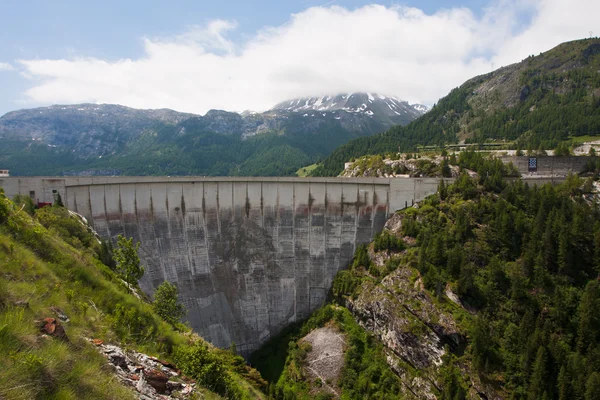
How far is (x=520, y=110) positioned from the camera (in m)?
106

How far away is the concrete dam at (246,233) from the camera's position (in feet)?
142

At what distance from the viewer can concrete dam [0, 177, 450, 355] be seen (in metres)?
43.4

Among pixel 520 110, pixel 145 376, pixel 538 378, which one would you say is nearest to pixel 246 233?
pixel 538 378

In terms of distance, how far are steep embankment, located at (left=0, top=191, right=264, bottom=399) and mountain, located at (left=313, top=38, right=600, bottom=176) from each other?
9001 centimetres

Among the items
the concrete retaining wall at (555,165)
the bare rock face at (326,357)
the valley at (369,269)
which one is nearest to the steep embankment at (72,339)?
the valley at (369,269)

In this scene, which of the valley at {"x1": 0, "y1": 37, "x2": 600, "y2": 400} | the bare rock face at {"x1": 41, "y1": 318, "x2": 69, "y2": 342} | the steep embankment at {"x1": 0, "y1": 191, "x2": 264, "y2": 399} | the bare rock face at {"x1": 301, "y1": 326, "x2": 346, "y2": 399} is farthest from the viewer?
the bare rock face at {"x1": 301, "y1": 326, "x2": 346, "y2": 399}

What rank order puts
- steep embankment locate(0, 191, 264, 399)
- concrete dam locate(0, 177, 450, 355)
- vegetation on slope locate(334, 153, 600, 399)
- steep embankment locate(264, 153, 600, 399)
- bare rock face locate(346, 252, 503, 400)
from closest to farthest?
steep embankment locate(0, 191, 264, 399), vegetation on slope locate(334, 153, 600, 399), steep embankment locate(264, 153, 600, 399), bare rock face locate(346, 252, 503, 400), concrete dam locate(0, 177, 450, 355)

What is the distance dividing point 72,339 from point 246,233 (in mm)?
39511

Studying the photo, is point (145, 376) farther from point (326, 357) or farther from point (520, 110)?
point (520, 110)

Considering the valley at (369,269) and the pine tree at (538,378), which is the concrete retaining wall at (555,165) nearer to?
the valley at (369,269)

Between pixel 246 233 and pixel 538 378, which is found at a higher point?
pixel 246 233

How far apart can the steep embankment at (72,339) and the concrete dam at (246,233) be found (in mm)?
29182

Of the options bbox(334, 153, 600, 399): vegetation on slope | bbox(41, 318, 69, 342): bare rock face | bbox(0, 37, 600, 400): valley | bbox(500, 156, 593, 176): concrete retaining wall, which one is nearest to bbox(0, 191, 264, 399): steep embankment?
bbox(41, 318, 69, 342): bare rock face

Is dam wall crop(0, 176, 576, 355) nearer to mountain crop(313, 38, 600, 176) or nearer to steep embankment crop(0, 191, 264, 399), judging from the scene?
steep embankment crop(0, 191, 264, 399)
